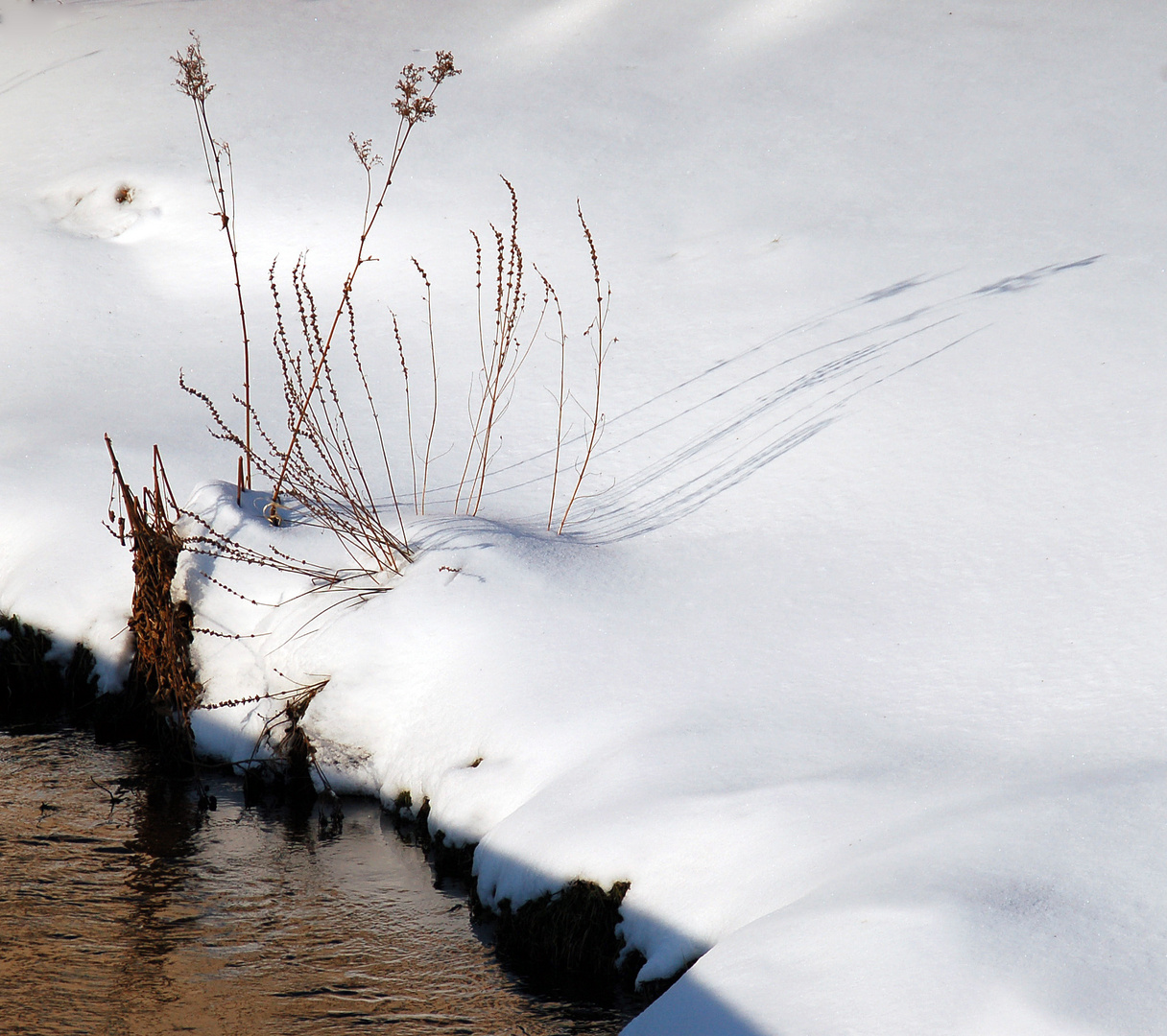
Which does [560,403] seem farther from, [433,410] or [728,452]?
[728,452]

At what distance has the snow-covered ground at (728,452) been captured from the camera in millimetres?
2508

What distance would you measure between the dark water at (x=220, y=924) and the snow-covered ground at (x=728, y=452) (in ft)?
0.80

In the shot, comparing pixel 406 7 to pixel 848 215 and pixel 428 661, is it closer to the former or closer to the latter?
pixel 848 215

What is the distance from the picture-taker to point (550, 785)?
10.3 ft

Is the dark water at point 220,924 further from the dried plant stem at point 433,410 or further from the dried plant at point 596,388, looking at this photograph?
the dried plant at point 596,388

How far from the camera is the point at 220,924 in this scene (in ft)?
9.85

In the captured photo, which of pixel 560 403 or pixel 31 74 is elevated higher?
pixel 31 74

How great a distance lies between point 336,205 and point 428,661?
458 centimetres

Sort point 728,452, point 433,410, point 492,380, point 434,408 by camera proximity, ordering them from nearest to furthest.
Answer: point 728,452 → point 434,408 → point 433,410 → point 492,380

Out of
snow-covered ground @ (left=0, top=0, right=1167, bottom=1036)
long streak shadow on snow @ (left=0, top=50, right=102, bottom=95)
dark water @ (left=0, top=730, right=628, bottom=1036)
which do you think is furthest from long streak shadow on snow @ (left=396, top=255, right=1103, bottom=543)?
long streak shadow on snow @ (left=0, top=50, right=102, bottom=95)

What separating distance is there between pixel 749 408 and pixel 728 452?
36 cm

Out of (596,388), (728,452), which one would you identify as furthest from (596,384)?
(728,452)

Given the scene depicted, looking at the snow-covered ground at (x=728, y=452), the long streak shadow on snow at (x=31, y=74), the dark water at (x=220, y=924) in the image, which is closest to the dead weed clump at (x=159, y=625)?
the snow-covered ground at (x=728, y=452)

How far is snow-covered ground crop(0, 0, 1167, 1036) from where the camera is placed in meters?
2.51
